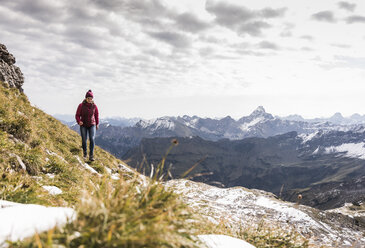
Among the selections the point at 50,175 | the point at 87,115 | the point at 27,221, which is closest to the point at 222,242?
the point at 27,221

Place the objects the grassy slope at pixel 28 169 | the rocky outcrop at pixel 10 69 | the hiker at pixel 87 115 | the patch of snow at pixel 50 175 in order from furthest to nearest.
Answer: the rocky outcrop at pixel 10 69
the hiker at pixel 87 115
the patch of snow at pixel 50 175
the grassy slope at pixel 28 169

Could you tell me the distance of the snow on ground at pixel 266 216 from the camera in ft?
19.6

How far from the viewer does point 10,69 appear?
30328mm

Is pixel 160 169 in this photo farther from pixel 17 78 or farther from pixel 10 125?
pixel 17 78

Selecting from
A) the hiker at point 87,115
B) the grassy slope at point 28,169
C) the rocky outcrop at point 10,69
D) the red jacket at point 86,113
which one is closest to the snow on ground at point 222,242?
the grassy slope at point 28,169

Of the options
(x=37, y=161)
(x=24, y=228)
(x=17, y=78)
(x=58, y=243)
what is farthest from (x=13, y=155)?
(x=17, y=78)

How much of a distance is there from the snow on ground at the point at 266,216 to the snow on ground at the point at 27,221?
1948mm

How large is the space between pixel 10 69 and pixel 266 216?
118ft

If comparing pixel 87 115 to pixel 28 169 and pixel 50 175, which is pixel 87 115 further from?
pixel 28 169

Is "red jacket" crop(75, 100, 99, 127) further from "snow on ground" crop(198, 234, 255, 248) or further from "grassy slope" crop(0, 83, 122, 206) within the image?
"snow on ground" crop(198, 234, 255, 248)

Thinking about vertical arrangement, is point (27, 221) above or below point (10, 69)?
below

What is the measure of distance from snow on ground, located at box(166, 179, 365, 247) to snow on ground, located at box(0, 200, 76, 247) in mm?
→ 1948

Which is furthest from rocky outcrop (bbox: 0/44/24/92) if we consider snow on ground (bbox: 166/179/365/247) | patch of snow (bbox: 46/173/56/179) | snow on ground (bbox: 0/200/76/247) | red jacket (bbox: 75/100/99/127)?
snow on ground (bbox: 0/200/76/247)

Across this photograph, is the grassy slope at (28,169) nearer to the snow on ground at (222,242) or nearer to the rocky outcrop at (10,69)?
the snow on ground at (222,242)
